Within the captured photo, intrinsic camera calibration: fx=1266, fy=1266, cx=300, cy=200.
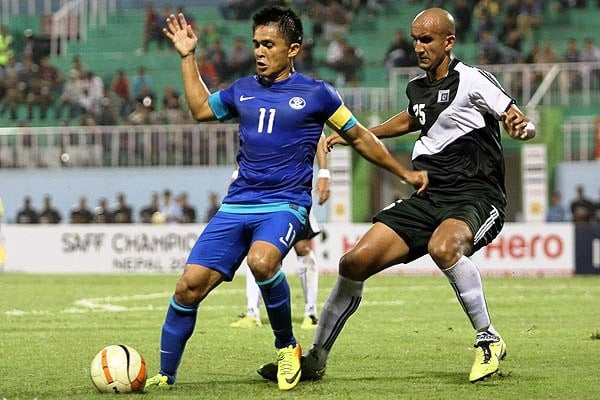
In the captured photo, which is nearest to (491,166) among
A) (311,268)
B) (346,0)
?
(311,268)

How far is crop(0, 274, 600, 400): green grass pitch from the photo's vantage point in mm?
8094

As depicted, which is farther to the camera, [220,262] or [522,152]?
[522,152]

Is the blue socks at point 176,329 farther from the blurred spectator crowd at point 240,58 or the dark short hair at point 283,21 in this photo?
the blurred spectator crowd at point 240,58

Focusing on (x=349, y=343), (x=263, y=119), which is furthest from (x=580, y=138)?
(x=263, y=119)

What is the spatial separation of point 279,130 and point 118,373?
6.03 feet

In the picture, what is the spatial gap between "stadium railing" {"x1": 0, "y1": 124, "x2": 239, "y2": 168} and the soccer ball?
66.4 feet

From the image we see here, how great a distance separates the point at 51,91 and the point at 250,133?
25.7 meters

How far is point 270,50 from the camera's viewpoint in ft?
26.6

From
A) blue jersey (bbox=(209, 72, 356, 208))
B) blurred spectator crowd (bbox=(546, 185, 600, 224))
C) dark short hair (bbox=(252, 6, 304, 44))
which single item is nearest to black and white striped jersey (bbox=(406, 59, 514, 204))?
blue jersey (bbox=(209, 72, 356, 208))

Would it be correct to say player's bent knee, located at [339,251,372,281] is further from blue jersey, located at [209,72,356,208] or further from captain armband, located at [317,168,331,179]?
captain armband, located at [317,168,331,179]

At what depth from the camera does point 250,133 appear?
8.16 meters

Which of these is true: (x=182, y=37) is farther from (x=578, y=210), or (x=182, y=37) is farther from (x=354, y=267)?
(x=578, y=210)

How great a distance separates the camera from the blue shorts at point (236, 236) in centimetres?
799

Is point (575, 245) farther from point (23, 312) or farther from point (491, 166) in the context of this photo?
point (491, 166)
